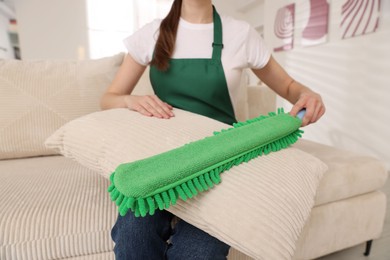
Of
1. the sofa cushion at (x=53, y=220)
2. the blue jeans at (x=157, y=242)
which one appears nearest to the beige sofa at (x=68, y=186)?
the sofa cushion at (x=53, y=220)

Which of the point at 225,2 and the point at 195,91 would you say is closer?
the point at 195,91

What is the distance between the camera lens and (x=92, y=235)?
1.85 feet

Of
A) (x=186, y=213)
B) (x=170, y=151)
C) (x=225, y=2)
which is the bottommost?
(x=186, y=213)

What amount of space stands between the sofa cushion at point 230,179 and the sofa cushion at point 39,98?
1.45ft

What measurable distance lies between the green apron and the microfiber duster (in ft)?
0.96

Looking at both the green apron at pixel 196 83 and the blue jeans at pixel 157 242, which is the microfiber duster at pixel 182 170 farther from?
the green apron at pixel 196 83

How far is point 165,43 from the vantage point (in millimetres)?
767

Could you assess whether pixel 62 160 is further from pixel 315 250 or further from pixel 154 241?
pixel 315 250

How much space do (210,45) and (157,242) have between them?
570 millimetres

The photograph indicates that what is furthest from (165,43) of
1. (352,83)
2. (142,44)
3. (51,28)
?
(51,28)

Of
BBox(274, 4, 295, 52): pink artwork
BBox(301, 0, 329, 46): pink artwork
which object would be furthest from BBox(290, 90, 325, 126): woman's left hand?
BBox(274, 4, 295, 52): pink artwork

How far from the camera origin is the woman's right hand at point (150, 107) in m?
0.59

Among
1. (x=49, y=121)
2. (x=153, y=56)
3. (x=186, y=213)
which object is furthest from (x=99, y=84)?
(x=186, y=213)

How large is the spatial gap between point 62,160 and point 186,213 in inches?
26.4
